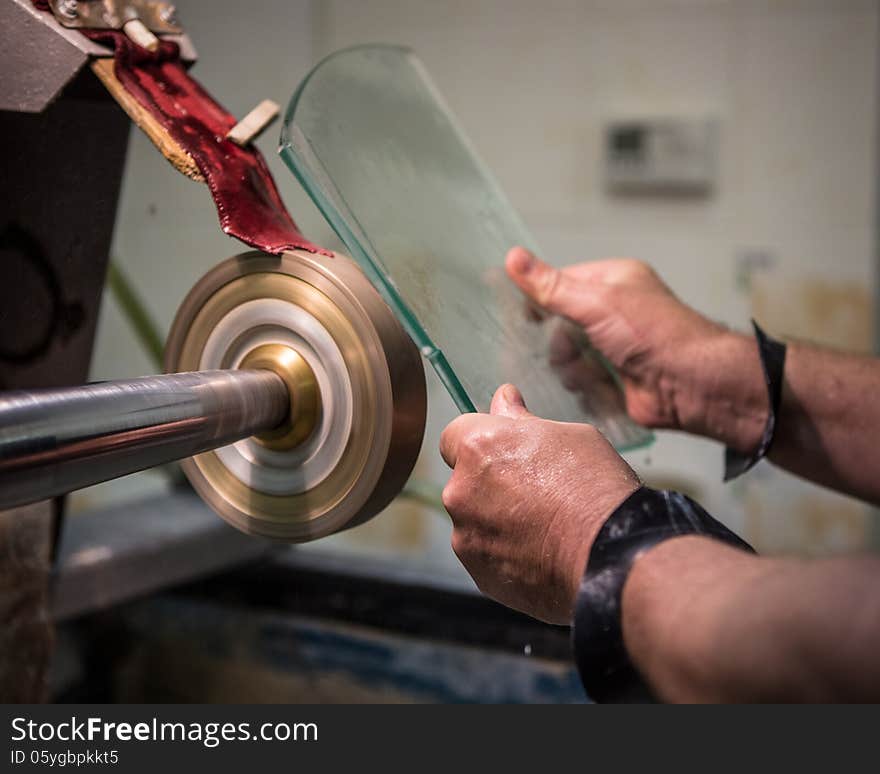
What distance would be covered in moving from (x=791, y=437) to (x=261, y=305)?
0.60 m

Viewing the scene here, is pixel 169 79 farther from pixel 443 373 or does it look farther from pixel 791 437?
pixel 791 437

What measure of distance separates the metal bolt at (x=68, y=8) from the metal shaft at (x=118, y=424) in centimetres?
28

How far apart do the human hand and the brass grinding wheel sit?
0.19 ft

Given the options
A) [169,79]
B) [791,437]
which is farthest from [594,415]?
[169,79]

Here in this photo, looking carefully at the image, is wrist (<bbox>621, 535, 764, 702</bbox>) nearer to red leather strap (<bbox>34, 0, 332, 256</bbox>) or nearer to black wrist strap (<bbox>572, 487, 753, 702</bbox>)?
black wrist strap (<bbox>572, 487, 753, 702</bbox>)

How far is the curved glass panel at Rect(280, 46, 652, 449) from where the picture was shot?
685 mm

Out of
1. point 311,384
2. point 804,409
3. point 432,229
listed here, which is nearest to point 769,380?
point 804,409

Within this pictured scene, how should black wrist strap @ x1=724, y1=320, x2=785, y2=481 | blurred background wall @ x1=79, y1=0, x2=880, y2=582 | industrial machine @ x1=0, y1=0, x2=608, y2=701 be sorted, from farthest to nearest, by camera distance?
blurred background wall @ x1=79, y1=0, x2=880, y2=582 → black wrist strap @ x1=724, y1=320, x2=785, y2=481 → industrial machine @ x1=0, y1=0, x2=608, y2=701

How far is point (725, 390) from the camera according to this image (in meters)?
1.01

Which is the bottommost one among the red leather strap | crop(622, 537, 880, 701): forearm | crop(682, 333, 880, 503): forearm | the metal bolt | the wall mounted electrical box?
crop(682, 333, 880, 503): forearm

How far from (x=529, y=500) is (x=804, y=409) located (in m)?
0.51

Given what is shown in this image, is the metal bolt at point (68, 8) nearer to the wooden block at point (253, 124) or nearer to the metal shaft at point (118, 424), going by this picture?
the wooden block at point (253, 124)

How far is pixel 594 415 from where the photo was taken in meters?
0.93

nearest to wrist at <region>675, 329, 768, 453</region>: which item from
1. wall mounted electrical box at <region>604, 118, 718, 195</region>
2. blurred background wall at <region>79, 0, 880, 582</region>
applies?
blurred background wall at <region>79, 0, 880, 582</region>
